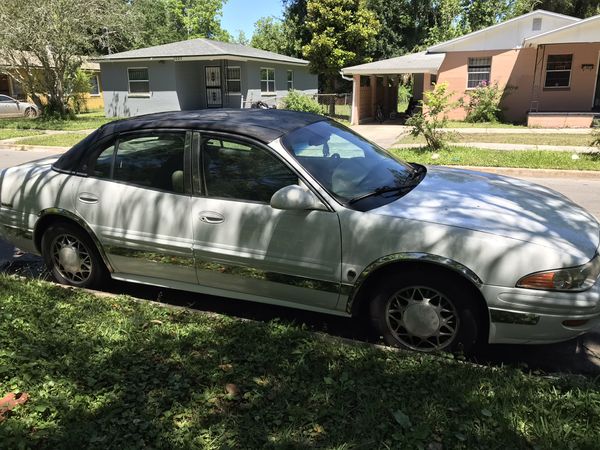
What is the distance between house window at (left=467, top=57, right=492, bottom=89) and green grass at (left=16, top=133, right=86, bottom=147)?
1575cm

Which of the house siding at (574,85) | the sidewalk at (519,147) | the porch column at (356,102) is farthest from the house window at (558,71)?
the sidewalk at (519,147)

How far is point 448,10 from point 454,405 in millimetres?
37980

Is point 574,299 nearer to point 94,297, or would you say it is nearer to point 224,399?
point 224,399

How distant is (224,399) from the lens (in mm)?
2814

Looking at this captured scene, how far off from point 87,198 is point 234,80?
23.2 meters

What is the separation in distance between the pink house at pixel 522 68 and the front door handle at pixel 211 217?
61.8 feet

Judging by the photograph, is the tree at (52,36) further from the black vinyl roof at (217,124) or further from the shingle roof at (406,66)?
the black vinyl roof at (217,124)

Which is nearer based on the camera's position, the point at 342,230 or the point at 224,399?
the point at 224,399

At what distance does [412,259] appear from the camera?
10.6 feet

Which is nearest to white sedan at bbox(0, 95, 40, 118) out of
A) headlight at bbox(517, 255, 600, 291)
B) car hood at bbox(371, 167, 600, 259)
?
car hood at bbox(371, 167, 600, 259)

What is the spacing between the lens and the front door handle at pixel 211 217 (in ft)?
12.5

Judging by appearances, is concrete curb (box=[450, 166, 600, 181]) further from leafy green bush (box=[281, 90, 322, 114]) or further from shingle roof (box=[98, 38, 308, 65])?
shingle roof (box=[98, 38, 308, 65])

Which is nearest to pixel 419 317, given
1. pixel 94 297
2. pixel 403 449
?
pixel 403 449

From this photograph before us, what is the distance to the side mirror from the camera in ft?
11.4
